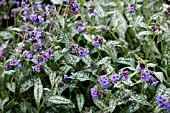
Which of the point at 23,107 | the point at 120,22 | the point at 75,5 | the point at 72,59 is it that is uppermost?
the point at 75,5

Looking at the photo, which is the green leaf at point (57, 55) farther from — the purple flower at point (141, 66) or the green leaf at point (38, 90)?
the purple flower at point (141, 66)

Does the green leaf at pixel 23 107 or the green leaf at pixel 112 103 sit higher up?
the green leaf at pixel 112 103

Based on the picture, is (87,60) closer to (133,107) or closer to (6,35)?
(133,107)

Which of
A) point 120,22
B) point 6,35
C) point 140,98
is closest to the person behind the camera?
point 140,98

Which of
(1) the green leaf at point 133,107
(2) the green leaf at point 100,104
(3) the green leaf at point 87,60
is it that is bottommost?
(1) the green leaf at point 133,107

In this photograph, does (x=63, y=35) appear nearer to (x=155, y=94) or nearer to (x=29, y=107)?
(x=29, y=107)

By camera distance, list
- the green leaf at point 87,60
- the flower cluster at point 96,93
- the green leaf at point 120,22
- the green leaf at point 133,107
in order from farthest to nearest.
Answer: the green leaf at point 120,22 < the green leaf at point 87,60 < the green leaf at point 133,107 < the flower cluster at point 96,93

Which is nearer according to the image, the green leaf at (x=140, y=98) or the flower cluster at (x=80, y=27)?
the green leaf at (x=140, y=98)

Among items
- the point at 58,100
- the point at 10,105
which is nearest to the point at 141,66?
the point at 58,100

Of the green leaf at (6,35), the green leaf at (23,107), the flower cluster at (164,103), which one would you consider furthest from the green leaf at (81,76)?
the green leaf at (6,35)

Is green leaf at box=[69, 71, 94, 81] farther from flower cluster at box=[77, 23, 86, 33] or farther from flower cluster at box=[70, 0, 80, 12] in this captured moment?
flower cluster at box=[70, 0, 80, 12]

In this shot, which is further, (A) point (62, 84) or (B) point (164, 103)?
(A) point (62, 84)

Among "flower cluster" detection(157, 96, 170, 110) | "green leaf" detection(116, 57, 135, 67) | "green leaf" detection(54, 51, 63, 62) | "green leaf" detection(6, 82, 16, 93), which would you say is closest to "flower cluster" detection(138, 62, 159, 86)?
"flower cluster" detection(157, 96, 170, 110)
